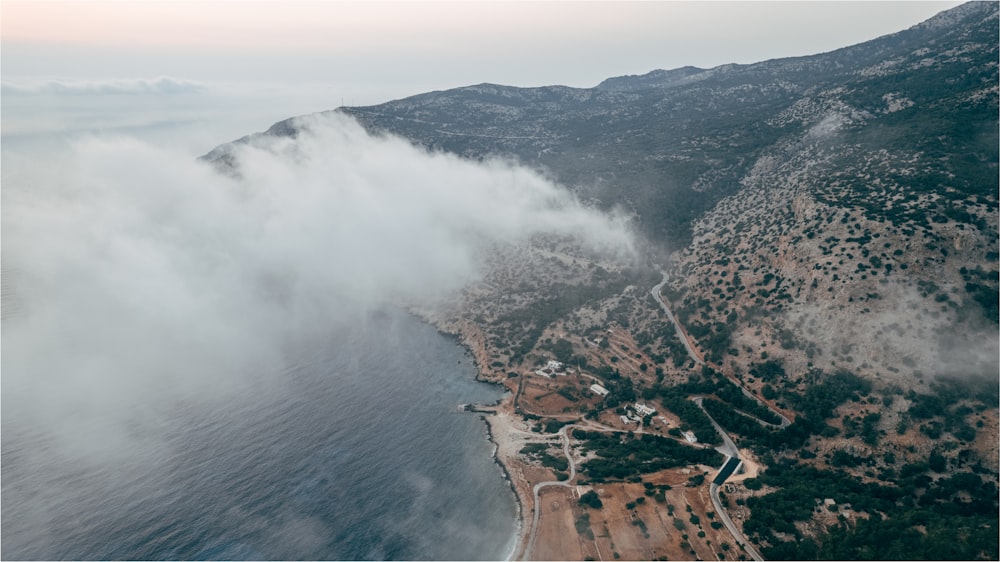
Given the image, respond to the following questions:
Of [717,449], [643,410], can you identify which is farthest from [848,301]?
[643,410]

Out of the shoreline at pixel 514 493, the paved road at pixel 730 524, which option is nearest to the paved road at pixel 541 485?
the shoreline at pixel 514 493

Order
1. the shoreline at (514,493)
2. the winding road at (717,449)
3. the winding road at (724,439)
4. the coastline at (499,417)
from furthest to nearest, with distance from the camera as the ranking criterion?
the coastline at (499,417), the shoreline at (514,493), the winding road at (717,449), the winding road at (724,439)

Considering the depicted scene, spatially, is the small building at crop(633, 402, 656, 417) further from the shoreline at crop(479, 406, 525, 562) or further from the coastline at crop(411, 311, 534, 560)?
the shoreline at crop(479, 406, 525, 562)

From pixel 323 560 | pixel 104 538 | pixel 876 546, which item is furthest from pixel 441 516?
pixel 876 546

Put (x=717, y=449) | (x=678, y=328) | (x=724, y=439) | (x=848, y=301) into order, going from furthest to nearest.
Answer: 1. (x=678, y=328)
2. (x=848, y=301)
3. (x=724, y=439)
4. (x=717, y=449)

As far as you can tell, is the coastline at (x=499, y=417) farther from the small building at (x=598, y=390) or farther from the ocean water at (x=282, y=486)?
the small building at (x=598, y=390)

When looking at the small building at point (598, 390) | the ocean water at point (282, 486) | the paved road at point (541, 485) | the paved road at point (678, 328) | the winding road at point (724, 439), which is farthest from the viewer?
the paved road at point (678, 328)

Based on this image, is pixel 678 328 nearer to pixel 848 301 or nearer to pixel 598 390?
pixel 598 390
